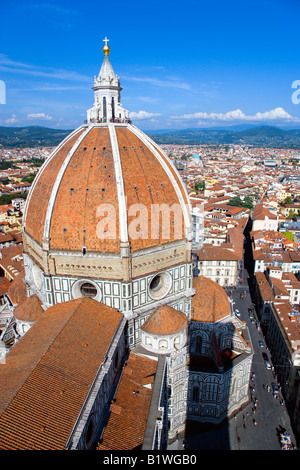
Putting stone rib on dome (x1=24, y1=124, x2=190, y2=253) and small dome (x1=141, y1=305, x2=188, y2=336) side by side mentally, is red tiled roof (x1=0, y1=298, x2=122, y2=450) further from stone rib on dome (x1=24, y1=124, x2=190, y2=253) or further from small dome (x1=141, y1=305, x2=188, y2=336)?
stone rib on dome (x1=24, y1=124, x2=190, y2=253)

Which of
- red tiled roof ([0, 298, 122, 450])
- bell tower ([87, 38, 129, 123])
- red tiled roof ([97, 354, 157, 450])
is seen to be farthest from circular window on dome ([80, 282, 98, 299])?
bell tower ([87, 38, 129, 123])

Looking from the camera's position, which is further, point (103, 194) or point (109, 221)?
point (103, 194)

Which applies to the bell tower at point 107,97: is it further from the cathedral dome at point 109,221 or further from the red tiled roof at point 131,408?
the red tiled roof at point 131,408

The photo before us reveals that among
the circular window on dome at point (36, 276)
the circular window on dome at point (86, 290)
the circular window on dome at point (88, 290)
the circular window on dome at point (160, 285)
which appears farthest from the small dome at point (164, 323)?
the circular window on dome at point (36, 276)

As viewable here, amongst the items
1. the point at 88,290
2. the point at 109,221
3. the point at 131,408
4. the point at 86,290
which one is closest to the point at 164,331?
the point at 131,408

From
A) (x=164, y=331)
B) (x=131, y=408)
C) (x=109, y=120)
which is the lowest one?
(x=131, y=408)

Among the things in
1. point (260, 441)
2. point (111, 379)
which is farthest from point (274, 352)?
point (111, 379)

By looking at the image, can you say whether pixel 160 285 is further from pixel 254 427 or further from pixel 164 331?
pixel 254 427
